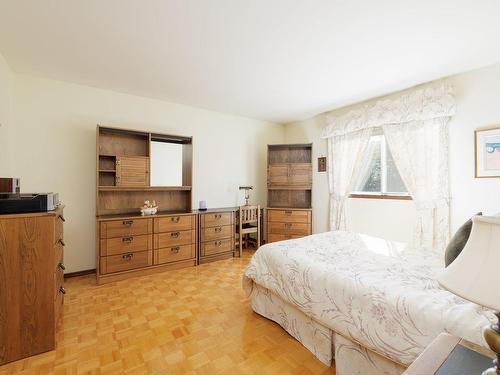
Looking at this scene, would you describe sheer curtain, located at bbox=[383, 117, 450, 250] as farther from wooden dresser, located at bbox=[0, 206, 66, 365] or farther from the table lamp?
wooden dresser, located at bbox=[0, 206, 66, 365]

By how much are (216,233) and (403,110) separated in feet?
10.1

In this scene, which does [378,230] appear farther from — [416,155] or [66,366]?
[66,366]

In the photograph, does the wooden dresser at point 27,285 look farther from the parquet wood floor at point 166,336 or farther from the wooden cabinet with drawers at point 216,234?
the wooden cabinet with drawers at point 216,234

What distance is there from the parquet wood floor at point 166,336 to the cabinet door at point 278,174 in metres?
2.07

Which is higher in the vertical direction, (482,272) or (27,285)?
(482,272)

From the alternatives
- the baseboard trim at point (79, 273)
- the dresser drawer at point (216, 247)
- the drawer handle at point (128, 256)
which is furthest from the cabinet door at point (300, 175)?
the baseboard trim at point (79, 273)

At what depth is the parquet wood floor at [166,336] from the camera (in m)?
1.55

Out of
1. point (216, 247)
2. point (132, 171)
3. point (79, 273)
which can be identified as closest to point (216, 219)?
point (216, 247)

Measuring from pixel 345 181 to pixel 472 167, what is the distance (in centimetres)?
149

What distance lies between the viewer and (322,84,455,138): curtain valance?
106 inches

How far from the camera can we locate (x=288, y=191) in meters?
4.58

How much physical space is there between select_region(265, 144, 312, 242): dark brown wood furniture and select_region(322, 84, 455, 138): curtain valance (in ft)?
2.75

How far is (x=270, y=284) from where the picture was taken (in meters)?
1.96

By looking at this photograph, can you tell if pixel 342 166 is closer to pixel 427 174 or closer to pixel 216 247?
pixel 427 174
